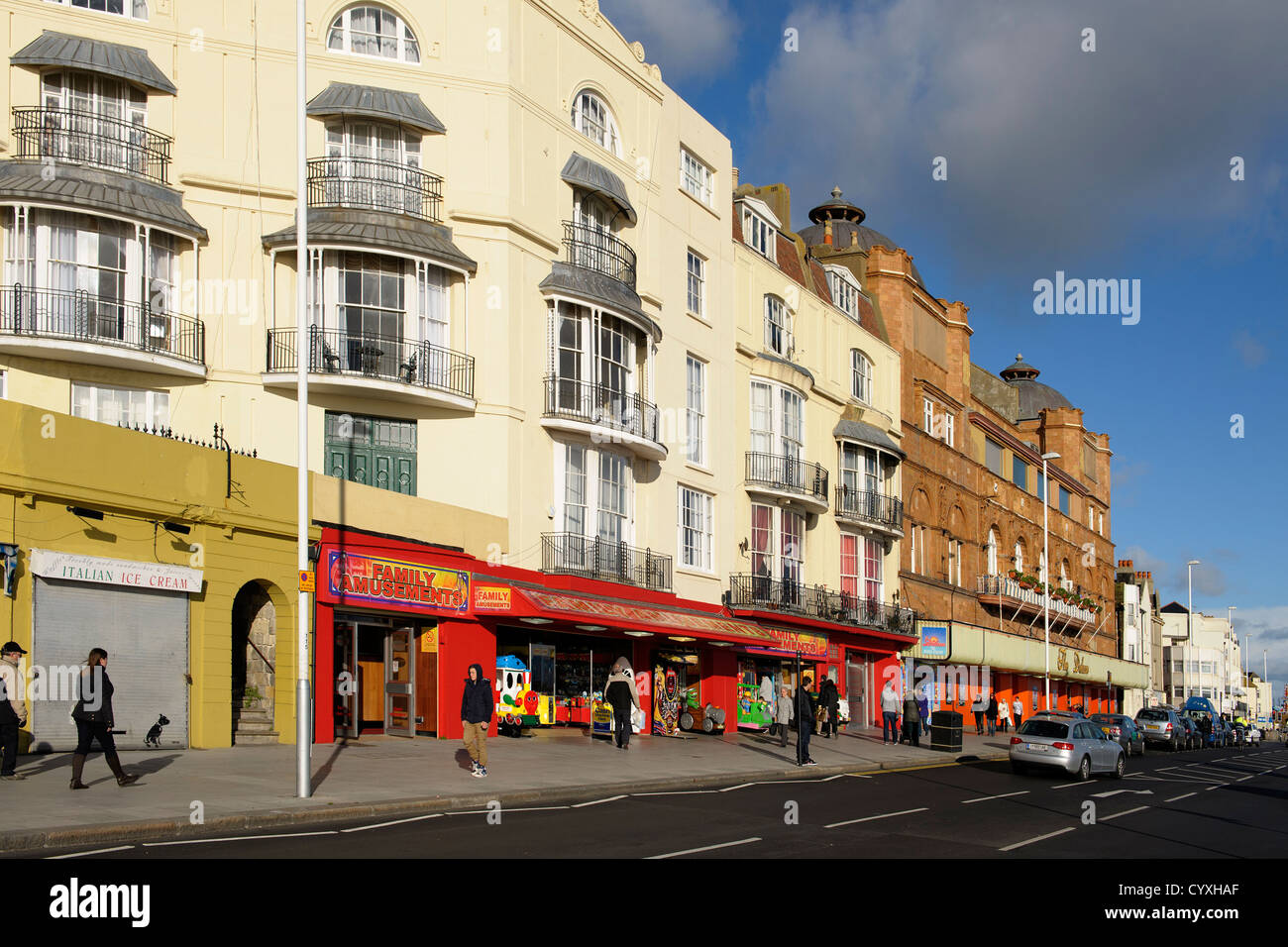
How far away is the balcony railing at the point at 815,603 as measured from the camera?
121 feet

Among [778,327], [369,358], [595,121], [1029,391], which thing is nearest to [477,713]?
[369,358]

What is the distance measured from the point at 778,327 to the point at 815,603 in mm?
8916

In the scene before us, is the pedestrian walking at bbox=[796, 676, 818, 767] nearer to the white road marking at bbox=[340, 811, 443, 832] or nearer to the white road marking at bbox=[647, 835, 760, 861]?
the white road marking at bbox=[340, 811, 443, 832]

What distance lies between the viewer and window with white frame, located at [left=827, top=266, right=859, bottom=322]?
45.4 metres

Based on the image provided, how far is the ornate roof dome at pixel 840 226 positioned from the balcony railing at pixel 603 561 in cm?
2512

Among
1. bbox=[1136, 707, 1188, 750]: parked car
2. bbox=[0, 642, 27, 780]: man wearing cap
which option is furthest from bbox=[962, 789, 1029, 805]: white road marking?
bbox=[1136, 707, 1188, 750]: parked car

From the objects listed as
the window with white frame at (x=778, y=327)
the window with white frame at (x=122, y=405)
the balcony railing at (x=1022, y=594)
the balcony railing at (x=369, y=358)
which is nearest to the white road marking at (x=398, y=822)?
the balcony railing at (x=369, y=358)

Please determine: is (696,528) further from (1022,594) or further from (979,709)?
(1022,594)

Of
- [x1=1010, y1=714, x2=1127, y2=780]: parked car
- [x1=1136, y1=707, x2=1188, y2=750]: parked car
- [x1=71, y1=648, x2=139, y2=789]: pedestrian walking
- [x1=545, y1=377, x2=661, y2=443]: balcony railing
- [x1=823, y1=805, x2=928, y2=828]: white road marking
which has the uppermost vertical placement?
[x1=545, y1=377, x2=661, y2=443]: balcony railing

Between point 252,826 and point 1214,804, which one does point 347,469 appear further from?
point 1214,804

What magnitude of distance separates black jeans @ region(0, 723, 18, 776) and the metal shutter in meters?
2.57

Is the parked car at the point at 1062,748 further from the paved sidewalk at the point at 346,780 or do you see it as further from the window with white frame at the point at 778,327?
the window with white frame at the point at 778,327

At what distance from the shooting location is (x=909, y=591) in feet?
156
